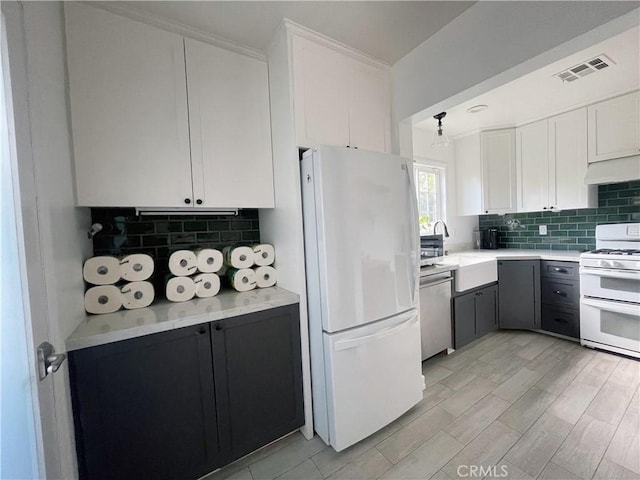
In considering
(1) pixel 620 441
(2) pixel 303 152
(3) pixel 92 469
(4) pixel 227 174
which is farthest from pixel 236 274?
(1) pixel 620 441

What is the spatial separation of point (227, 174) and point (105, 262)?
0.78 meters

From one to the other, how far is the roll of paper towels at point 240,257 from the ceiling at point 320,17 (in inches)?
50.5

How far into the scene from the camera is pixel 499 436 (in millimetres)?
1521

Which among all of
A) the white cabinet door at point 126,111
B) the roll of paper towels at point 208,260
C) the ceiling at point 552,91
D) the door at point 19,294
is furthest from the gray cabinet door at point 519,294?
the door at point 19,294

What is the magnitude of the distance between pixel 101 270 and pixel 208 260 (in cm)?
50

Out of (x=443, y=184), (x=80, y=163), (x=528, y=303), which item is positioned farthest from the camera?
(x=443, y=184)

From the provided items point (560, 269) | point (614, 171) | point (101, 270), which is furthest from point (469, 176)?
point (101, 270)

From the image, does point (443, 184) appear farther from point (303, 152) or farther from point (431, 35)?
point (303, 152)

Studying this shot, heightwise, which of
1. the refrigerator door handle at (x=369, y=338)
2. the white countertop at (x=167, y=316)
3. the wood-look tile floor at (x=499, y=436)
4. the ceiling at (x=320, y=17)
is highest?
the ceiling at (x=320, y=17)

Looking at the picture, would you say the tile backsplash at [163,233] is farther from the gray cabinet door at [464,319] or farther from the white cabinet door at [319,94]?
the gray cabinet door at [464,319]

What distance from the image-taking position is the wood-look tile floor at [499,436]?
52.4 inches

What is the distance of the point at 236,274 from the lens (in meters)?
1.64

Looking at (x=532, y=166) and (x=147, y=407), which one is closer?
(x=147, y=407)

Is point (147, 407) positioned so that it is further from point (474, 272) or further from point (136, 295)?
point (474, 272)
